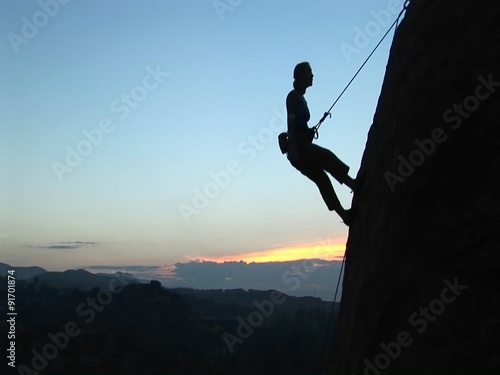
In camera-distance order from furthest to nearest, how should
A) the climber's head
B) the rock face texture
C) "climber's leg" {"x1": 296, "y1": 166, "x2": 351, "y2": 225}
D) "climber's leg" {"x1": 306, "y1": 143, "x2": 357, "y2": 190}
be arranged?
A: the climber's head, "climber's leg" {"x1": 296, "y1": 166, "x2": 351, "y2": 225}, "climber's leg" {"x1": 306, "y1": 143, "x2": 357, "y2": 190}, the rock face texture

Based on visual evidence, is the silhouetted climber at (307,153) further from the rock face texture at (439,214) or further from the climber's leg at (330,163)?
the rock face texture at (439,214)

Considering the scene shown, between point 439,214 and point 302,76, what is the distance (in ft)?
9.53

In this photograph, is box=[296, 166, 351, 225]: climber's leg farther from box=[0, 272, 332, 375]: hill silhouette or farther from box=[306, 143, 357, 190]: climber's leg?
box=[0, 272, 332, 375]: hill silhouette

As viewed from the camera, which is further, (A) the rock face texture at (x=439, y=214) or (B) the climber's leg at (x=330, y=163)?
(B) the climber's leg at (x=330, y=163)

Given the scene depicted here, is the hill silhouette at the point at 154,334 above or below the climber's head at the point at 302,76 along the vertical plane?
below

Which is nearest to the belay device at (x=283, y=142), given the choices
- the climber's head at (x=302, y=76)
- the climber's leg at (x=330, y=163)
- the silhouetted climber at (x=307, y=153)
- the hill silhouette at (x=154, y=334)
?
the silhouetted climber at (x=307, y=153)

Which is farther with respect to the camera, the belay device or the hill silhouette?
the hill silhouette

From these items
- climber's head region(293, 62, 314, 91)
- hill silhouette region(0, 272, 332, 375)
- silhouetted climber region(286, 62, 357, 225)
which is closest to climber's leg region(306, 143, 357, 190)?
silhouetted climber region(286, 62, 357, 225)

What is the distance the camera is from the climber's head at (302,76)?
7.42 m

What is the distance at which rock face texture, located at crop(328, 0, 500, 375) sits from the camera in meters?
4.74

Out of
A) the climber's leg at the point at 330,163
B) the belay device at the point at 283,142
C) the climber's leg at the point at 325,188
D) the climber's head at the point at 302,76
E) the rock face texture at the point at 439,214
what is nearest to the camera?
the rock face texture at the point at 439,214

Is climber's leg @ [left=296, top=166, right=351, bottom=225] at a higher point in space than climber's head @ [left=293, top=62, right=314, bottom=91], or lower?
lower

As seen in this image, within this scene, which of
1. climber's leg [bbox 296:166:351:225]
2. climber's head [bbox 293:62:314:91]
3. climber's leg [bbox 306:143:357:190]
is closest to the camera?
climber's leg [bbox 306:143:357:190]

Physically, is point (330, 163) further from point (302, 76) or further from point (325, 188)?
point (302, 76)
